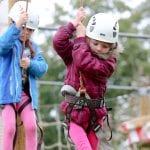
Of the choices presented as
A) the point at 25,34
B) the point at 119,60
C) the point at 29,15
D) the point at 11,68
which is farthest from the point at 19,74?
the point at 119,60

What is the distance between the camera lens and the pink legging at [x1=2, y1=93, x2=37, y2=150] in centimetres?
478

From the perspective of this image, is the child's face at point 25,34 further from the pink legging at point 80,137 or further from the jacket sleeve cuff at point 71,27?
the pink legging at point 80,137

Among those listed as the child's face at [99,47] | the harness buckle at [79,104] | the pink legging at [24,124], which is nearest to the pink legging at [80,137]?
the harness buckle at [79,104]

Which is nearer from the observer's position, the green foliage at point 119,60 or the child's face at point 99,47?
the child's face at point 99,47

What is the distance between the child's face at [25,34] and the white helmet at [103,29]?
15.8 inches

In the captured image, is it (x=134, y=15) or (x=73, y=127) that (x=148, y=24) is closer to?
(x=134, y=15)

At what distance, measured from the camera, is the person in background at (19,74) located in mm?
4766

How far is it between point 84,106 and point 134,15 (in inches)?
889

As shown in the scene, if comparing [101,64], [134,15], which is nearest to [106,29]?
[101,64]

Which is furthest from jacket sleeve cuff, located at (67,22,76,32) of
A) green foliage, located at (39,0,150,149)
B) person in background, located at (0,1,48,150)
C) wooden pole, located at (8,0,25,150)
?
green foliage, located at (39,0,150,149)

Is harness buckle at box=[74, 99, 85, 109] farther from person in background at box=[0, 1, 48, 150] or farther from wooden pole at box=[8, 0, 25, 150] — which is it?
wooden pole at box=[8, 0, 25, 150]

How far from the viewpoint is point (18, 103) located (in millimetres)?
4844

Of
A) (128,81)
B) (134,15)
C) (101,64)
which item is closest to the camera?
(101,64)

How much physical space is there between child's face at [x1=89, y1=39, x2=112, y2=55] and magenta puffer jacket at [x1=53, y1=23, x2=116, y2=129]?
3 centimetres
